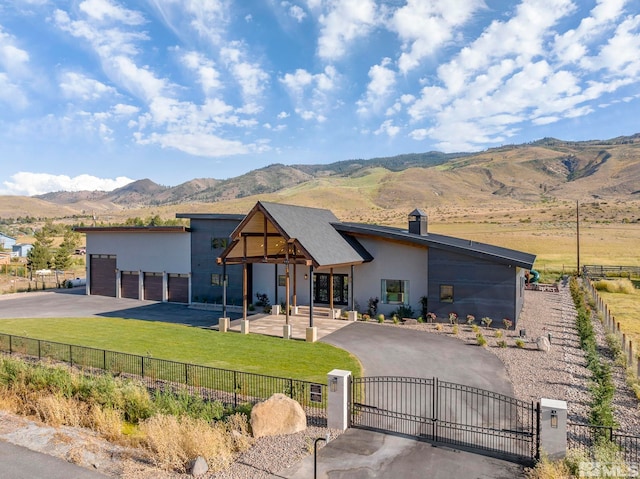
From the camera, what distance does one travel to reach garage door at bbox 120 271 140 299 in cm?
3566

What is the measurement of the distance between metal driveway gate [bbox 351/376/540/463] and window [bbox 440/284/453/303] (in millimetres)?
11532

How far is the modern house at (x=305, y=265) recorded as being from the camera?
24031mm

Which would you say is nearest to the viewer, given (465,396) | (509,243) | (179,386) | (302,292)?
(465,396)

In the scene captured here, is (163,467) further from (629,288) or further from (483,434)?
(629,288)

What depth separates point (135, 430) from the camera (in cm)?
1220

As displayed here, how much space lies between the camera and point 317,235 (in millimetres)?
25391

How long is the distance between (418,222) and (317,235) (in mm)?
8774

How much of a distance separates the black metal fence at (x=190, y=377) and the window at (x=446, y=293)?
45.2 ft

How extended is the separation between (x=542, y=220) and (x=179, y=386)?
10276 cm

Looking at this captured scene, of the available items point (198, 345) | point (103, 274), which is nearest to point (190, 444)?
point (198, 345)

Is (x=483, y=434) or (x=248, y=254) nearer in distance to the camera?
(x=483, y=434)

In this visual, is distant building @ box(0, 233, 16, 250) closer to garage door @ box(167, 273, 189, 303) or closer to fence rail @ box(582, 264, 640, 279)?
garage door @ box(167, 273, 189, 303)

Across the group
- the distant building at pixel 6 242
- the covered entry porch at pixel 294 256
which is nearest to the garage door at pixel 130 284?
the covered entry porch at pixel 294 256

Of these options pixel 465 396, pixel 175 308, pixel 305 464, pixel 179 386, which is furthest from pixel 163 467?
pixel 175 308
